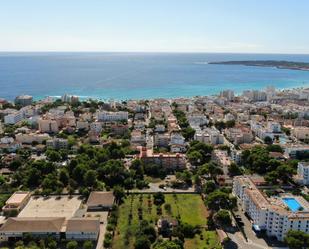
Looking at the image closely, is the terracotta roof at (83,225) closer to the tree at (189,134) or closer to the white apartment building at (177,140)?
the white apartment building at (177,140)

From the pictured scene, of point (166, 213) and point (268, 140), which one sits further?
point (268, 140)

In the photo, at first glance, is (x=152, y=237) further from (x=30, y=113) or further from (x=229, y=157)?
(x=30, y=113)

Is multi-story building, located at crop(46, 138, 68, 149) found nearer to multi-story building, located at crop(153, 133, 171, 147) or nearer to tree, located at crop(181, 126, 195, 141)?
multi-story building, located at crop(153, 133, 171, 147)

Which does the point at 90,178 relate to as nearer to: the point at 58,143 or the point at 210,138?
the point at 58,143

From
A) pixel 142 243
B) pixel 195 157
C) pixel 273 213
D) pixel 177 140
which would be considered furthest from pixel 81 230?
pixel 177 140

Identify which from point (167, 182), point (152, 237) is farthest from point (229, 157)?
point (152, 237)
